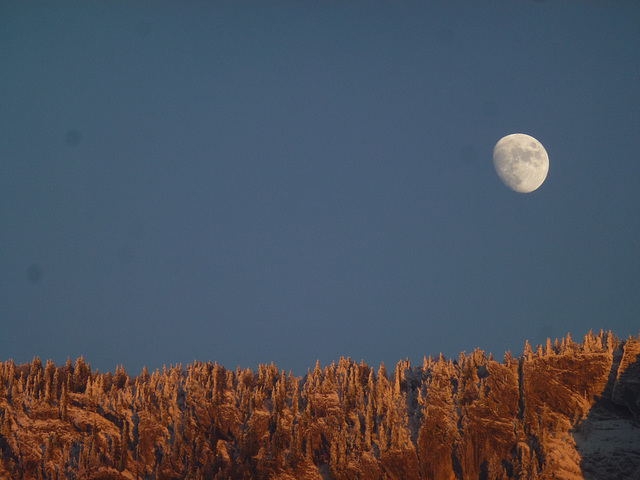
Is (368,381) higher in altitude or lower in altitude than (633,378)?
higher

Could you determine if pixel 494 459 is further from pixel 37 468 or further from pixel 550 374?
pixel 37 468

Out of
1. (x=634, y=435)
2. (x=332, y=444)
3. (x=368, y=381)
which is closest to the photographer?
(x=634, y=435)

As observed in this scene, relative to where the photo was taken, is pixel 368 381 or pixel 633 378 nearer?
pixel 633 378

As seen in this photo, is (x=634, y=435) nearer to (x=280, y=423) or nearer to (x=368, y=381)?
(x=368, y=381)

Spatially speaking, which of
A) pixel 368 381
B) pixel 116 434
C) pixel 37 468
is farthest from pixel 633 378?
pixel 37 468

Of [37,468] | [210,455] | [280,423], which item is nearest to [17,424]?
[37,468]

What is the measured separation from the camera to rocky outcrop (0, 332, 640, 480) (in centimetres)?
8469

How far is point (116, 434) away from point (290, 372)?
29.7 m

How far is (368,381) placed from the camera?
100 metres

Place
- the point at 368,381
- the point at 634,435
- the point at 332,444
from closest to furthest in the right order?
the point at 634,435 → the point at 332,444 → the point at 368,381

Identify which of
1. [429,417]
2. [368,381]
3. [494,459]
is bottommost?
[494,459]

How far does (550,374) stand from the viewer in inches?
3548

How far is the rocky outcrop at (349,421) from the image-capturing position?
84688 millimetres

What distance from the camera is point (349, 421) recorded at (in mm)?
93750
